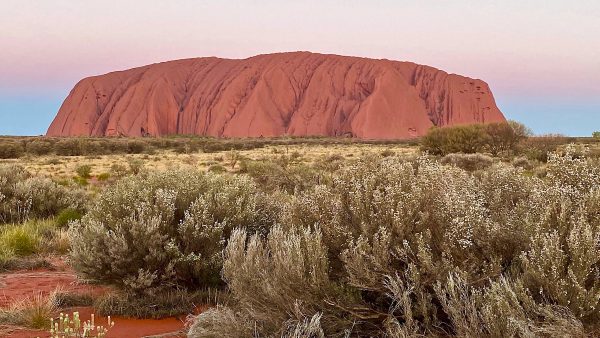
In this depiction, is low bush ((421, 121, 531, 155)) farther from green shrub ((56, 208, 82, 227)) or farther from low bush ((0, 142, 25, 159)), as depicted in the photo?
low bush ((0, 142, 25, 159))

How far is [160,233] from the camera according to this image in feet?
20.4

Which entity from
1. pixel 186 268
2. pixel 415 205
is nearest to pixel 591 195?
pixel 415 205

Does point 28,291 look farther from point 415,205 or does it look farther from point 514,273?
point 514,273

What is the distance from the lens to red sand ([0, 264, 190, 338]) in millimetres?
5227

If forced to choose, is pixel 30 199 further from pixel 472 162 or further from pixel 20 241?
pixel 472 162

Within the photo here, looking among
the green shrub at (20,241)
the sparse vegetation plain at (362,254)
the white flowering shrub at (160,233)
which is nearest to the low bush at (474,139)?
the green shrub at (20,241)

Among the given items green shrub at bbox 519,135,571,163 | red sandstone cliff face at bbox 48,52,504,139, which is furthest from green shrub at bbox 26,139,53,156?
red sandstone cliff face at bbox 48,52,504,139

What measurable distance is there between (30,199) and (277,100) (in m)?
112

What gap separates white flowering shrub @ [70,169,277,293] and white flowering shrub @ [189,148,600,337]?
128 cm

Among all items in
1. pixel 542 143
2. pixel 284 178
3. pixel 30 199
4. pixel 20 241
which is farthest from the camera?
pixel 542 143

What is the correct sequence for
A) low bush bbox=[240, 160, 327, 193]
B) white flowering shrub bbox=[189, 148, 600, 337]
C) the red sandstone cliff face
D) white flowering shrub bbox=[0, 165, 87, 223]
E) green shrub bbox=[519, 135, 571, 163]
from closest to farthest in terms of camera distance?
white flowering shrub bbox=[189, 148, 600, 337] < white flowering shrub bbox=[0, 165, 87, 223] < low bush bbox=[240, 160, 327, 193] < green shrub bbox=[519, 135, 571, 163] < the red sandstone cliff face

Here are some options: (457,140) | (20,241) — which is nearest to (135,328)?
(20,241)

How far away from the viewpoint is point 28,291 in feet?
22.3

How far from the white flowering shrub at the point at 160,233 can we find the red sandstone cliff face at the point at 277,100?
335 feet
